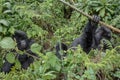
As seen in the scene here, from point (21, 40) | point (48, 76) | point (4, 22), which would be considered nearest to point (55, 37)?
point (21, 40)

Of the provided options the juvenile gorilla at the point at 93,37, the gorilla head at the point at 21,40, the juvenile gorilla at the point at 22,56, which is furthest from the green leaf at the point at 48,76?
the gorilla head at the point at 21,40

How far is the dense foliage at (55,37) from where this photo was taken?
3055 mm

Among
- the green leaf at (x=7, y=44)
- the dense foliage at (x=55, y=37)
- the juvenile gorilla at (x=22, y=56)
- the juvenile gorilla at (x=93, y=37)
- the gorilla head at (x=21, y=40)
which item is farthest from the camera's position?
the gorilla head at (x=21, y=40)

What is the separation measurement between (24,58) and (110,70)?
2.96 metres

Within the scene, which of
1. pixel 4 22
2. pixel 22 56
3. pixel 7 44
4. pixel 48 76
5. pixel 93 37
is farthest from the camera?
pixel 22 56

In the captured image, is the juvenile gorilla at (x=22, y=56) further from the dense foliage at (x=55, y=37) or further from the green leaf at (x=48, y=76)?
the green leaf at (x=48, y=76)

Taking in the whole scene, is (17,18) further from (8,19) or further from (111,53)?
(111,53)

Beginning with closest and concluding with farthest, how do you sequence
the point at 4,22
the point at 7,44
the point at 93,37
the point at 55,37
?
1. the point at 7,44
2. the point at 93,37
3. the point at 4,22
4. the point at 55,37

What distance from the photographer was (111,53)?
3213 mm

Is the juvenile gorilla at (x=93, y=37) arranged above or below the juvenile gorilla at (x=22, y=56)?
above

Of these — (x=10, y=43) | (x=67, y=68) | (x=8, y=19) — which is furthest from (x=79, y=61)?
(x=8, y=19)

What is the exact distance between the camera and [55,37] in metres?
7.54

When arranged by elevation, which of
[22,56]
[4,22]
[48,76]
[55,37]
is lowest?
[55,37]

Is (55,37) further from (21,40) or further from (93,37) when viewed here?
(93,37)
